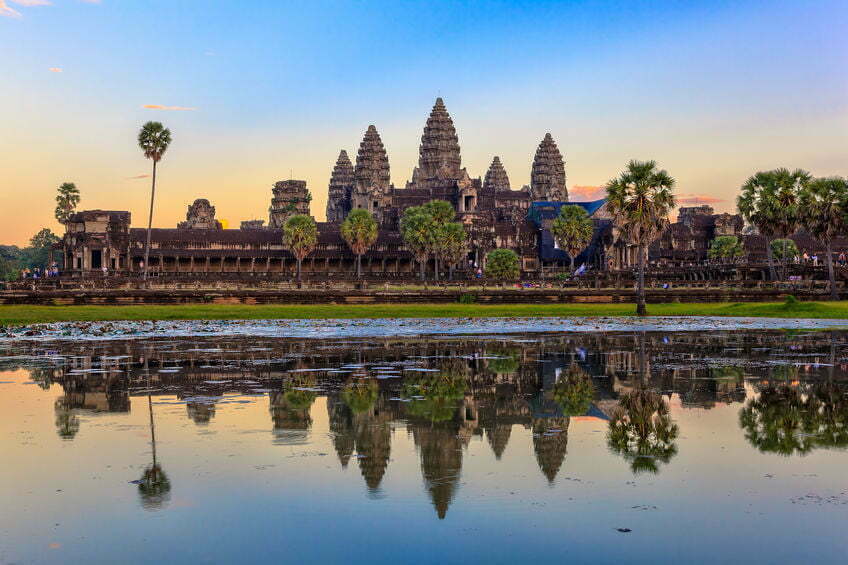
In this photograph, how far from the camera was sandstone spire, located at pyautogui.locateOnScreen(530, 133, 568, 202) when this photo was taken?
195 metres

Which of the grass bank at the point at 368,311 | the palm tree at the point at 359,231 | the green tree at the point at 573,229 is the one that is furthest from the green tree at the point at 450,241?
the grass bank at the point at 368,311

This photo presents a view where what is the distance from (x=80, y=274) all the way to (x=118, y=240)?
17763 millimetres

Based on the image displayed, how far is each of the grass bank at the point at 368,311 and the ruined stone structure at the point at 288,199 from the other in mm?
124528

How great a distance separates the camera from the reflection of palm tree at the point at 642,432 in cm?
1150

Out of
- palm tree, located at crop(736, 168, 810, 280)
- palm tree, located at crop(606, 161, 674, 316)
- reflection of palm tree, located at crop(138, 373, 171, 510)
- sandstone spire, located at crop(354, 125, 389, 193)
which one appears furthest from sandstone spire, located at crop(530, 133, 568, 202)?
reflection of palm tree, located at crop(138, 373, 171, 510)

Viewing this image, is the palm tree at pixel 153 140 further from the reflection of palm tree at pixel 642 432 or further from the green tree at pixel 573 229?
the reflection of palm tree at pixel 642 432

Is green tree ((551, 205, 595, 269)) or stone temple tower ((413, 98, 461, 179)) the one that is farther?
stone temple tower ((413, 98, 461, 179))

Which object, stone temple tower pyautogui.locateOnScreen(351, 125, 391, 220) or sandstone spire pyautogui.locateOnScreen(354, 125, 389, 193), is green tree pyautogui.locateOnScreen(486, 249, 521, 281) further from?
sandstone spire pyautogui.locateOnScreen(354, 125, 389, 193)

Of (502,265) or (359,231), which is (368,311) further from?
(359,231)

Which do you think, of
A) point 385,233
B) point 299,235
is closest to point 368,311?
point 299,235

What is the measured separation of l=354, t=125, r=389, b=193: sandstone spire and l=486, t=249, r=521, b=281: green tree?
204 feet

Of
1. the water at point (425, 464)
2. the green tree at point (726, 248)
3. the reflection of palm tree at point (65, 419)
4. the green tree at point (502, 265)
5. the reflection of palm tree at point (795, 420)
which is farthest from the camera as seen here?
the green tree at point (726, 248)

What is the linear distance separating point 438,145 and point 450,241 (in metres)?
63.6

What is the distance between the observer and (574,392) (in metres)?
17.5
